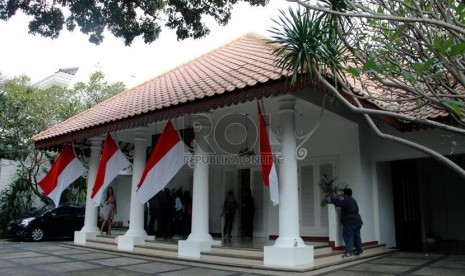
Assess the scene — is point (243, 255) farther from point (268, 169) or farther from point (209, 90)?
point (209, 90)

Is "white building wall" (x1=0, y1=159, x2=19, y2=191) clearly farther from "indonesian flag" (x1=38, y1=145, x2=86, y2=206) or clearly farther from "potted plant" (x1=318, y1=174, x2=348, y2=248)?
"potted plant" (x1=318, y1=174, x2=348, y2=248)

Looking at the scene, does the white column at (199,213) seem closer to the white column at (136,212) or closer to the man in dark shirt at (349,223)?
the white column at (136,212)

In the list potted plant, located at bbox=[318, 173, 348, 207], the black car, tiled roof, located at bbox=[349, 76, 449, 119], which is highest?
tiled roof, located at bbox=[349, 76, 449, 119]

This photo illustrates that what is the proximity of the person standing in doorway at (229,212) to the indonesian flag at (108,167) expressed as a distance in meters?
3.40

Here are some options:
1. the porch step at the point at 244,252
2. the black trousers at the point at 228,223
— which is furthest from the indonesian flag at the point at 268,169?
the black trousers at the point at 228,223

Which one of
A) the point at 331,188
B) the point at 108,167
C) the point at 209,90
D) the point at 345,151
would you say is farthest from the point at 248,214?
the point at 209,90

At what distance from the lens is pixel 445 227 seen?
597 inches

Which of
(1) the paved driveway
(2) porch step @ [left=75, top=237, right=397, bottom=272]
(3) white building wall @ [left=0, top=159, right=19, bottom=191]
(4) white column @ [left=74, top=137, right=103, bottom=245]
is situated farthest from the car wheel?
(2) porch step @ [left=75, top=237, right=397, bottom=272]

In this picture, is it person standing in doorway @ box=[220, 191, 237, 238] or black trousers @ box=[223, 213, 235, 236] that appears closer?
person standing in doorway @ box=[220, 191, 237, 238]

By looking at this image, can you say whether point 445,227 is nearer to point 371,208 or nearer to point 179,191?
point 371,208

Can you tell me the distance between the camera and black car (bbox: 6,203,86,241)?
15.2 metres

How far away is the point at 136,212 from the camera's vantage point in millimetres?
Answer: 11594

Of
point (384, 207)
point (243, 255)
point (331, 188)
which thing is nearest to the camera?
point (243, 255)

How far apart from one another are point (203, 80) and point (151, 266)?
4878 mm
